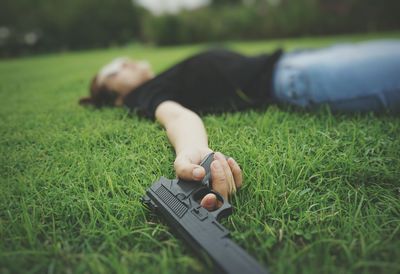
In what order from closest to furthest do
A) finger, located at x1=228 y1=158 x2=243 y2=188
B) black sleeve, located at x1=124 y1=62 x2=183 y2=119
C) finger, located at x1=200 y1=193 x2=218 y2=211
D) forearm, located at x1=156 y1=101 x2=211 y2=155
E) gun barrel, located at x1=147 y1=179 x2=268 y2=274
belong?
gun barrel, located at x1=147 y1=179 x2=268 y2=274
finger, located at x1=200 y1=193 x2=218 y2=211
finger, located at x1=228 y1=158 x2=243 y2=188
forearm, located at x1=156 y1=101 x2=211 y2=155
black sleeve, located at x1=124 y1=62 x2=183 y2=119

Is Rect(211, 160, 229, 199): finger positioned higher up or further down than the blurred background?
further down

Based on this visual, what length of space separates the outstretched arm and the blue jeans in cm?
101

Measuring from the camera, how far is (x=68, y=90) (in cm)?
411

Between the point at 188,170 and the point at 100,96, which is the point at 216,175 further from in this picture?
the point at 100,96

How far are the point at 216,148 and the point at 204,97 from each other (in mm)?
826

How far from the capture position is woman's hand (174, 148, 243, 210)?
3.73ft

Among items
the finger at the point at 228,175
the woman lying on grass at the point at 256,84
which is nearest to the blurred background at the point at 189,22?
the woman lying on grass at the point at 256,84

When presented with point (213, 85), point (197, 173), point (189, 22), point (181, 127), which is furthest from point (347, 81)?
point (189, 22)

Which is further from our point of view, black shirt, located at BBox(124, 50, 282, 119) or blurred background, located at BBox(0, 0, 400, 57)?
blurred background, located at BBox(0, 0, 400, 57)

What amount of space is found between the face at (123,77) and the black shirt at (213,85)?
0.22 m

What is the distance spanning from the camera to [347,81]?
2.11 metres

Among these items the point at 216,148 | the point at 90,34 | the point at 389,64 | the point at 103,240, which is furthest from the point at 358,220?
the point at 90,34

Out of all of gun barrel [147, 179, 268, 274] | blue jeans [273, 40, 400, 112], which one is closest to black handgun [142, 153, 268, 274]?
gun barrel [147, 179, 268, 274]

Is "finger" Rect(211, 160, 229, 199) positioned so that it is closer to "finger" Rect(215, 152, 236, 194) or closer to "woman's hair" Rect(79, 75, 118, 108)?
"finger" Rect(215, 152, 236, 194)
